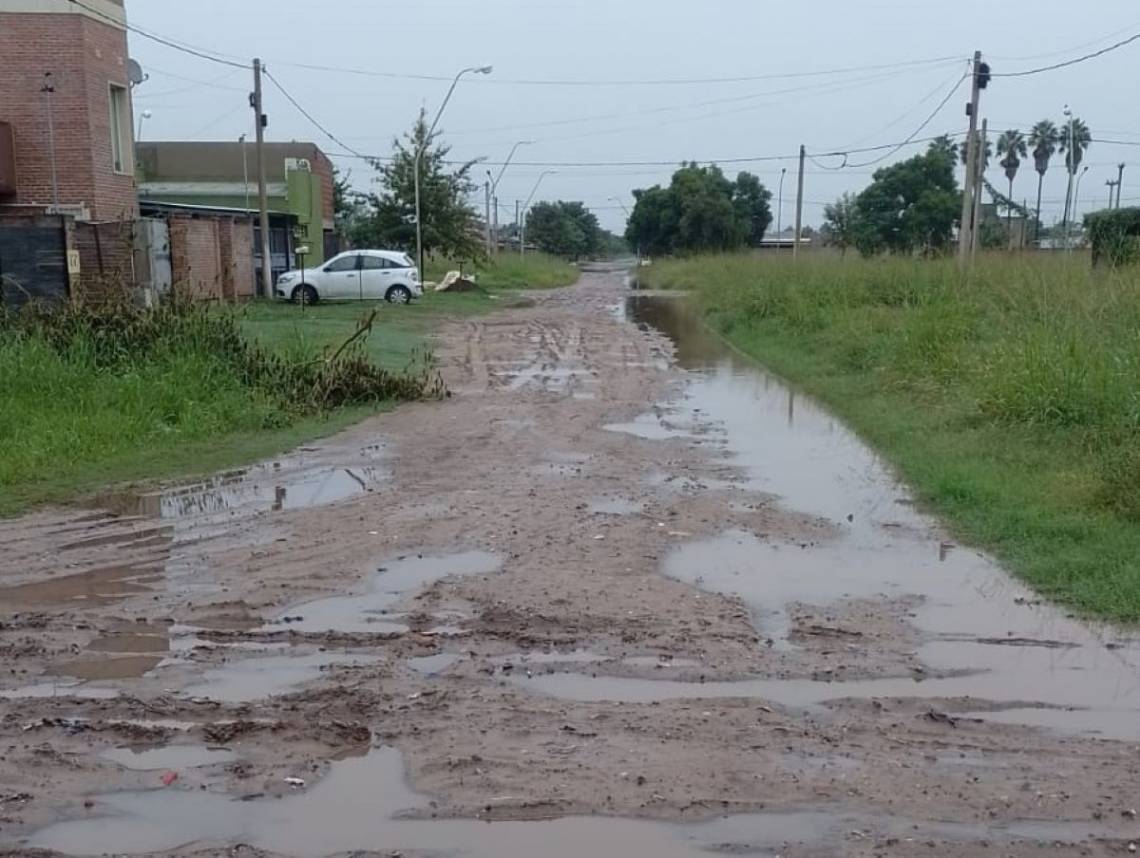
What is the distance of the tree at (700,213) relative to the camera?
243ft

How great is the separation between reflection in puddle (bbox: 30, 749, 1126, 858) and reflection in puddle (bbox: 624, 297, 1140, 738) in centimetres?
122

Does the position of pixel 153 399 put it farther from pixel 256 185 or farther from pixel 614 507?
pixel 256 185

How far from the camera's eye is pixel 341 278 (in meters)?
35.1

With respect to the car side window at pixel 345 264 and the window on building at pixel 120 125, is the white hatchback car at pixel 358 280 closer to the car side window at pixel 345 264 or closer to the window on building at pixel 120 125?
the car side window at pixel 345 264

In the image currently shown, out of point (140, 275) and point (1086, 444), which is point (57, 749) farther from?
point (140, 275)

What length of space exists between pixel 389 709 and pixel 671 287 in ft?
167

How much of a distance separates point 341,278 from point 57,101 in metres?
12.6

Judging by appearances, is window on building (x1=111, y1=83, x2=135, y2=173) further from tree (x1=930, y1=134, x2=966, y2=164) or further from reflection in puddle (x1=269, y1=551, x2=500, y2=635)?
tree (x1=930, y1=134, x2=966, y2=164)

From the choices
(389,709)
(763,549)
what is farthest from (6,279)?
(389,709)

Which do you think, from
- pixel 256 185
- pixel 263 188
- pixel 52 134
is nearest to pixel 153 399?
pixel 52 134

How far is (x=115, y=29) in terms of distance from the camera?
79.9ft

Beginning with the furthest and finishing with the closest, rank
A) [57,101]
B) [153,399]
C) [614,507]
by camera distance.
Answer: [57,101]
[153,399]
[614,507]

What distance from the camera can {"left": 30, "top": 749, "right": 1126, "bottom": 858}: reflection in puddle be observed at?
169 inches

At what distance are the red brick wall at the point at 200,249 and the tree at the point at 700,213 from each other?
143 ft
